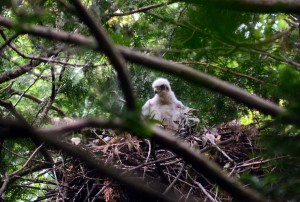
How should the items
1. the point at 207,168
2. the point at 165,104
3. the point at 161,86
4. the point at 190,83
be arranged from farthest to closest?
the point at 165,104 < the point at 161,86 < the point at 190,83 < the point at 207,168

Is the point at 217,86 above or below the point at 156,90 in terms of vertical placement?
below

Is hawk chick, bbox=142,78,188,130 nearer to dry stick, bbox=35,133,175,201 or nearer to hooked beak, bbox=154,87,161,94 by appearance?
hooked beak, bbox=154,87,161,94

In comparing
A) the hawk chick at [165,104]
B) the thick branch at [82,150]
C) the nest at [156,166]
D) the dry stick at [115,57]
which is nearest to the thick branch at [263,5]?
the dry stick at [115,57]

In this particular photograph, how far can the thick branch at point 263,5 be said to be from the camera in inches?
62.0

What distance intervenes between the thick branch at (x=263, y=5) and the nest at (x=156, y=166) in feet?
7.25

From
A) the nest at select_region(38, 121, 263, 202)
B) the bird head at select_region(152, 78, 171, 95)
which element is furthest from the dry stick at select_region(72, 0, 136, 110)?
the bird head at select_region(152, 78, 171, 95)

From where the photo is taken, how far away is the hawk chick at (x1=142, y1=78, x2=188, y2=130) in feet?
18.4

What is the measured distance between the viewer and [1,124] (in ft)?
4.05

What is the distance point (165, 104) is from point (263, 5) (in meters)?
4.20

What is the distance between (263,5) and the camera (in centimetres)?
160

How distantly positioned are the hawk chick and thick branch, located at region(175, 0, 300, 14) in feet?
13.0

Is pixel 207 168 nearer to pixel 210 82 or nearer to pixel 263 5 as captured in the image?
pixel 210 82

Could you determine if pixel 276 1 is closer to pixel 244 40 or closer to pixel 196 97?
pixel 244 40

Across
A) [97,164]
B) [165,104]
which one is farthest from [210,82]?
[165,104]
